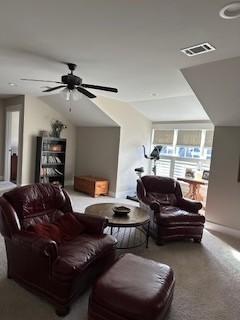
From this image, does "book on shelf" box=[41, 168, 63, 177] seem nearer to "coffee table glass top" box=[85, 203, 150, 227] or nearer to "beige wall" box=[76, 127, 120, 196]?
"beige wall" box=[76, 127, 120, 196]

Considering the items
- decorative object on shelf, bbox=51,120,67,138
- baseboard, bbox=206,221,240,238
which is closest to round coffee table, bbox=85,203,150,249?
baseboard, bbox=206,221,240,238

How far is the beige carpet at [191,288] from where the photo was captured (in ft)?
6.75

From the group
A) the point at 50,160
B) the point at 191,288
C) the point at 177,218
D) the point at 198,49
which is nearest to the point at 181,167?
the point at 177,218

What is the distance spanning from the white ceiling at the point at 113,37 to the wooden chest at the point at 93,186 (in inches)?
114

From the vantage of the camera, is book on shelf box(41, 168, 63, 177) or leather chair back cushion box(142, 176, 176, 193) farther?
book on shelf box(41, 168, 63, 177)

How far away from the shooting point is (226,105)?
369cm

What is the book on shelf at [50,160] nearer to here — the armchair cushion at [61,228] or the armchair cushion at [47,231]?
the armchair cushion at [61,228]

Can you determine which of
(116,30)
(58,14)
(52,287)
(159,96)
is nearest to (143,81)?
(159,96)

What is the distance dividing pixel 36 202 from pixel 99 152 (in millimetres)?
4091

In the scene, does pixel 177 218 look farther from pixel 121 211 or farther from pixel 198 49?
pixel 198 49

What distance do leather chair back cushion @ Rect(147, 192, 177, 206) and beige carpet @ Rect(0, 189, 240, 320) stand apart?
76 cm

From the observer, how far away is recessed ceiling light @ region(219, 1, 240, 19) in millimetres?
1820

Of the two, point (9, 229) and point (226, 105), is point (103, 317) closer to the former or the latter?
point (9, 229)

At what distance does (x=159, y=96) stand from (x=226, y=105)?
173cm
